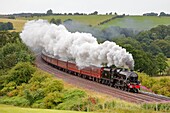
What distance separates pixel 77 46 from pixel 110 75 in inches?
541

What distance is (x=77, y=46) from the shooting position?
66.2m

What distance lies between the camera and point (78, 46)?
66.2 m

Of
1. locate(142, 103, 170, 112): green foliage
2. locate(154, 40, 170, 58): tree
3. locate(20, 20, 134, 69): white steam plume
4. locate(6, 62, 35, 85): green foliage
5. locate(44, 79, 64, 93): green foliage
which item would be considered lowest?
locate(154, 40, 170, 58): tree

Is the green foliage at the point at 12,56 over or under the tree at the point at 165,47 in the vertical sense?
over

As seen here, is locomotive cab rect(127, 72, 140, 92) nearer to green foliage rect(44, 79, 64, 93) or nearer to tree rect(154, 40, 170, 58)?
green foliage rect(44, 79, 64, 93)

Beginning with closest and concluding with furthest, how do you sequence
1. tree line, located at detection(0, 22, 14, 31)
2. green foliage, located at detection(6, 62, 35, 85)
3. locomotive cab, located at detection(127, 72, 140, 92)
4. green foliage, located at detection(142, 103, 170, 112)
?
green foliage, located at detection(142, 103, 170, 112)
locomotive cab, located at detection(127, 72, 140, 92)
green foliage, located at detection(6, 62, 35, 85)
tree line, located at detection(0, 22, 14, 31)

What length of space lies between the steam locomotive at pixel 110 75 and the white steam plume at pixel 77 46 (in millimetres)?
1164

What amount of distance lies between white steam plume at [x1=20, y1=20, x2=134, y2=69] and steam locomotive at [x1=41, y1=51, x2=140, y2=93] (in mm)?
1164

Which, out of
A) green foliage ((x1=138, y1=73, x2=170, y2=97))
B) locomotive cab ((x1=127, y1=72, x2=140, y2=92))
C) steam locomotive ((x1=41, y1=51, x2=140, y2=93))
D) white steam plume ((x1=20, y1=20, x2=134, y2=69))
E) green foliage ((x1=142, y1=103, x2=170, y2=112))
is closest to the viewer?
green foliage ((x1=142, y1=103, x2=170, y2=112))

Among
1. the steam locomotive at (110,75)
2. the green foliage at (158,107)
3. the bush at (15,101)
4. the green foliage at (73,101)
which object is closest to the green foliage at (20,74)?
the bush at (15,101)

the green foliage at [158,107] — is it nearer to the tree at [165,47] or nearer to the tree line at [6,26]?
the tree at [165,47]

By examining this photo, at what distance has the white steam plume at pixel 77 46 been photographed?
52803 mm

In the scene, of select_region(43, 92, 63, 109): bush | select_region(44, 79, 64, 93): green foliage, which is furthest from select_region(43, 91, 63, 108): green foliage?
select_region(44, 79, 64, 93): green foliage

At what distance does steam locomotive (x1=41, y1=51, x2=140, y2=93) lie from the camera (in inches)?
1945
